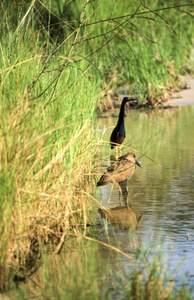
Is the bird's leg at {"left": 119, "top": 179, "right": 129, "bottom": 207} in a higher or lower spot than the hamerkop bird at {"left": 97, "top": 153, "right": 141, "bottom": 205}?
lower

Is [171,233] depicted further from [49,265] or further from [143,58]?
[143,58]

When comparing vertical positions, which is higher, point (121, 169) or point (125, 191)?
point (121, 169)

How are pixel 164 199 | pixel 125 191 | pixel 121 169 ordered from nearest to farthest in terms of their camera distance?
pixel 164 199 → pixel 121 169 → pixel 125 191

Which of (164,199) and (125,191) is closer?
(164,199)

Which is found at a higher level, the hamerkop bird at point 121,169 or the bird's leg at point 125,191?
the hamerkop bird at point 121,169

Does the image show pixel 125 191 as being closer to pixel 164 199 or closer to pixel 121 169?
pixel 121 169

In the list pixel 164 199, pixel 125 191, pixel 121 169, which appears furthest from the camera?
pixel 125 191

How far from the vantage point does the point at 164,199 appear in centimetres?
709

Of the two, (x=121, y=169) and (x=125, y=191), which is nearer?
(x=121, y=169)

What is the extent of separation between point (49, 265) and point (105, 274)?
472 millimetres

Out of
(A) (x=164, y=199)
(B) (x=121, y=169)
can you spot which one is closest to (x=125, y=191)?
(B) (x=121, y=169)

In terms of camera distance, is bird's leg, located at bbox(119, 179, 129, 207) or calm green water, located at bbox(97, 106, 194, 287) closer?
calm green water, located at bbox(97, 106, 194, 287)

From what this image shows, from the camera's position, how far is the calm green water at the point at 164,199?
5.16 m

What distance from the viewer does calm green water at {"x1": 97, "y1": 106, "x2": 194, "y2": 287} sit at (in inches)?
203
